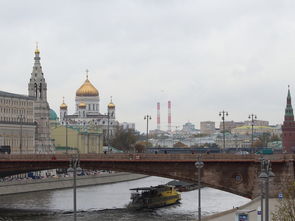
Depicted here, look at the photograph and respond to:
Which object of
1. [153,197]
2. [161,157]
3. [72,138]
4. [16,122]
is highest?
[16,122]

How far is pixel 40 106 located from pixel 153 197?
8373cm

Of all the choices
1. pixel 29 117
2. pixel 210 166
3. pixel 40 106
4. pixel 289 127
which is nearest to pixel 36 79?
pixel 40 106

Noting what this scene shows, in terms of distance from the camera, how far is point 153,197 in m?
91.7

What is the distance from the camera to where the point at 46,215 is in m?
79.1

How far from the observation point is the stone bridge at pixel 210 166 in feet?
244

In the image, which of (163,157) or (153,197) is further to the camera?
(153,197)

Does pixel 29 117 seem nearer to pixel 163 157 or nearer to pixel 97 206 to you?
pixel 97 206

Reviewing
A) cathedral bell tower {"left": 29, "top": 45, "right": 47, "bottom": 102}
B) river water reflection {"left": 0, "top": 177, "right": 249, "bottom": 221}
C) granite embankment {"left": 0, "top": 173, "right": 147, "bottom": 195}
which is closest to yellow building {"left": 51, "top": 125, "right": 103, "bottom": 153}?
cathedral bell tower {"left": 29, "top": 45, "right": 47, "bottom": 102}

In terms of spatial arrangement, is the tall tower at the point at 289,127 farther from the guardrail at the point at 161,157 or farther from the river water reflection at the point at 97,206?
the guardrail at the point at 161,157

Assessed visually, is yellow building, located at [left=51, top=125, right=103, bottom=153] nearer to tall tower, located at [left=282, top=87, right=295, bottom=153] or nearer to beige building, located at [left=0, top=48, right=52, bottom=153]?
beige building, located at [left=0, top=48, right=52, bottom=153]

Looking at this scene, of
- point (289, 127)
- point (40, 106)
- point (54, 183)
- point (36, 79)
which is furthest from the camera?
point (289, 127)

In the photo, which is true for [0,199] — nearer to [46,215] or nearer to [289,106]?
[46,215]

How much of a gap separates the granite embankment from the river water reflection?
1936 mm

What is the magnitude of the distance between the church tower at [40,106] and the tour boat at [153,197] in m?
75.8
